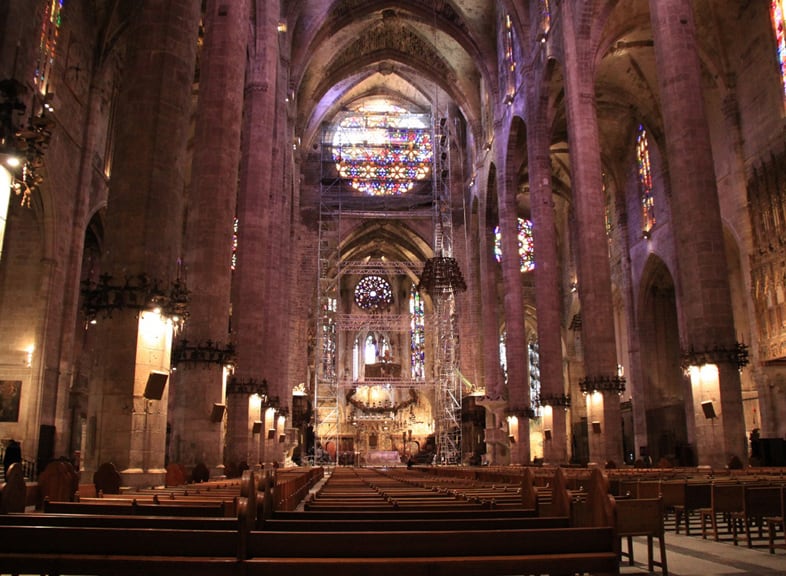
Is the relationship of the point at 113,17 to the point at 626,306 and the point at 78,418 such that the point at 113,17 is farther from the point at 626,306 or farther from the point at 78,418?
the point at 626,306

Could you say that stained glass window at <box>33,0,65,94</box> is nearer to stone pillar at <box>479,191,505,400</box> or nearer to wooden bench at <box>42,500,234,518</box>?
wooden bench at <box>42,500,234,518</box>

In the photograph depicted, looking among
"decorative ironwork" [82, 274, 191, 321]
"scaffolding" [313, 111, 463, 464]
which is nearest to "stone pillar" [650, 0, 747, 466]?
"decorative ironwork" [82, 274, 191, 321]

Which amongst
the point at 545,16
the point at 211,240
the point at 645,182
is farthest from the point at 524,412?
the point at 211,240

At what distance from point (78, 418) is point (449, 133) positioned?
2890cm

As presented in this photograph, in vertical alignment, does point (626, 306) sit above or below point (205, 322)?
above

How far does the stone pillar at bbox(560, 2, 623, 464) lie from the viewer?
18859mm

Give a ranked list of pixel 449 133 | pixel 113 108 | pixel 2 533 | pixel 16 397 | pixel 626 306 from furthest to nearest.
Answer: pixel 449 133 → pixel 626 306 → pixel 113 108 → pixel 16 397 → pixel 2 533

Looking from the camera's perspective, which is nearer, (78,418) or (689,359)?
(689,359)

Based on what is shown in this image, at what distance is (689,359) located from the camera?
1416cm

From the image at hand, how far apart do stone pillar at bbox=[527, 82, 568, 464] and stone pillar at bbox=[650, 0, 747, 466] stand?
29.7 ft

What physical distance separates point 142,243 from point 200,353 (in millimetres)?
3929

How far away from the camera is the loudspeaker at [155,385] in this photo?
9586mm

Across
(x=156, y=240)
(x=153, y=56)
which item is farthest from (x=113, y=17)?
(x=156, y=240)

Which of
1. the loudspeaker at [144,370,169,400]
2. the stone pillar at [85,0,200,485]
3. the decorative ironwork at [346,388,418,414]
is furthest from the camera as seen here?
the decorative ironwork at [346,388,418,414]
